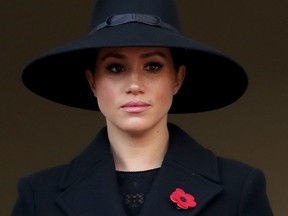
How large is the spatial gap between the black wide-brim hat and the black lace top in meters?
0.27

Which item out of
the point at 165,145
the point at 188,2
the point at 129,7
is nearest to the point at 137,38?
the point at 129,7

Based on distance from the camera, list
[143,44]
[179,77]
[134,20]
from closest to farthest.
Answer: [143,44]
[134,20]
[179,77]

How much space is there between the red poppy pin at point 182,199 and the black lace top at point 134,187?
0.21 feet

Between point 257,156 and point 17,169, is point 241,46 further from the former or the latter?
point 17,169

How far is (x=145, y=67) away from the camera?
2297 millimetres

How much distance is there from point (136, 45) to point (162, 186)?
0.34 meters

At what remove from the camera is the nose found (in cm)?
225

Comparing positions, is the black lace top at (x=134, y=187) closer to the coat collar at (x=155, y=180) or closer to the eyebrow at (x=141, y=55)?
the coat collar at (x=155, y=180)

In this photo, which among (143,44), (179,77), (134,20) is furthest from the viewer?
(179,77)

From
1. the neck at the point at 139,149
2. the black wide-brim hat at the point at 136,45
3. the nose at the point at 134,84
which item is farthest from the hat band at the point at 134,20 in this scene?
the neck at the point at 139,149

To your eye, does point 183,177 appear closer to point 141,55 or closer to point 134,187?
point 134,187

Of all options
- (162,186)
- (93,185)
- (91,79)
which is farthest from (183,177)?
(91,79)

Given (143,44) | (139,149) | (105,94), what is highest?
(143,44)

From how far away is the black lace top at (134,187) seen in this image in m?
2.30
